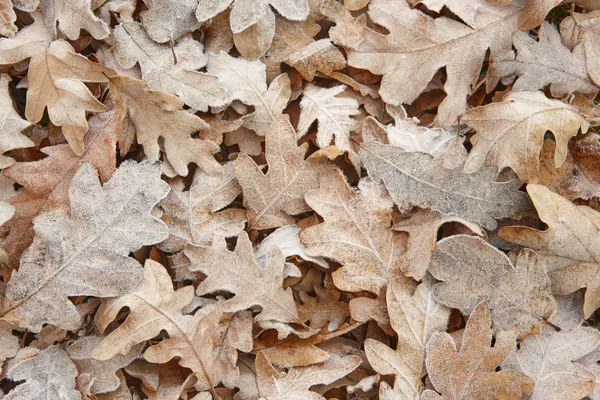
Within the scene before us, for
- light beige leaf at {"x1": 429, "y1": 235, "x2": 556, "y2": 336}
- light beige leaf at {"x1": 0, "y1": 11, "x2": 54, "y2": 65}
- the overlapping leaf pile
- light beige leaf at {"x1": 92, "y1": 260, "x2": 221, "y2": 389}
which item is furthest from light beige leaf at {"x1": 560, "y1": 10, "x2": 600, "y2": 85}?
light beige leaf at {"x1": 0, "y1": 11, "x2": 54, "y2": 65}

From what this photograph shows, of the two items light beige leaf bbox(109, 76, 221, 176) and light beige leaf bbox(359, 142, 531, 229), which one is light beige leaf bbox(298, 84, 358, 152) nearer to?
light beige leaf bbox(359, 142, 531, 229)

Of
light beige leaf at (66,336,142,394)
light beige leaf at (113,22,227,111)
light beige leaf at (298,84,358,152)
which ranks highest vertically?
light beige leaf at (113,22,227,111)

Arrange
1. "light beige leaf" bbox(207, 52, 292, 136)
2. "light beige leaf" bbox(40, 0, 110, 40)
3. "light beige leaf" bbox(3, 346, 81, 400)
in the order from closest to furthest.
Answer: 1. "light beige leaf" bbox(3, 346, 81, 400)
2. "light beige leaf" bbox(40, 0, 110, 40)
3. "light beige leaf" bbox(207, 52, 292, 136)

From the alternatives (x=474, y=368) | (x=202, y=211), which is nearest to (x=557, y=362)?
(x=474, y=368)

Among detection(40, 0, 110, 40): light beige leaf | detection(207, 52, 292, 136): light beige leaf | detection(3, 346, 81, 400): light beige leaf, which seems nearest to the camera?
detection(3, 346, 81, 400): light beige leaf

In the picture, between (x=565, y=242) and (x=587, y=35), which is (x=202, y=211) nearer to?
(x=565, y=242)

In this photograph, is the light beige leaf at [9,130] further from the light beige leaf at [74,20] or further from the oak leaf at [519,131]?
the oak leaf at [519,131]

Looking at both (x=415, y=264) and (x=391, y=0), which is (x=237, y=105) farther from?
(x=415, y=264)
